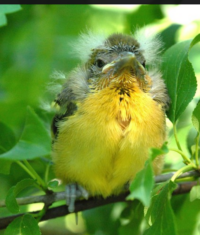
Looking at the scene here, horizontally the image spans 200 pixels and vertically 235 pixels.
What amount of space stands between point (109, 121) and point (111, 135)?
0.31 feet

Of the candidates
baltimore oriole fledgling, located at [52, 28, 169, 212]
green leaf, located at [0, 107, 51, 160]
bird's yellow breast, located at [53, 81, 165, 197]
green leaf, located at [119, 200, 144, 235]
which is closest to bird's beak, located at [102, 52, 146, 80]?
baltimore oriole fledgling, located at [52, 28, 169, 212]

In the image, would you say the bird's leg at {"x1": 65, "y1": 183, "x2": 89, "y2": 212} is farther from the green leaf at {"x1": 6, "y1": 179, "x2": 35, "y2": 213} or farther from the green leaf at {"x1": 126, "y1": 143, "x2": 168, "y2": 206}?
the green leaf at {"x1": 126, "y1": 143, "x2": 168, "y2": 206}

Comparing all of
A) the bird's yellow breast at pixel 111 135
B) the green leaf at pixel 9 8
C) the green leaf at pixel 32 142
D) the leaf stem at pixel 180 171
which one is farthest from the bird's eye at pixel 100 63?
the green leaf at pixel 32 142

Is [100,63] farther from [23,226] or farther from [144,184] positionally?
[144,184]

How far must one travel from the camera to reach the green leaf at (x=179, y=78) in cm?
248

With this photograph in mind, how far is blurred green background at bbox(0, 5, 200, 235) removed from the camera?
3.28 m

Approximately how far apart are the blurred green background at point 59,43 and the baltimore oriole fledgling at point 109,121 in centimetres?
41

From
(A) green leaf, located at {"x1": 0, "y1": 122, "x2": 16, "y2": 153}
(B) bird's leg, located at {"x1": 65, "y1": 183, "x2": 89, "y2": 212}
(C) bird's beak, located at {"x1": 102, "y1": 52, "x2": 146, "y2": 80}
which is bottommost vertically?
(B) bird's leg, located at {"x1": 65, "y1": 183, "x2": 89, "y2": 212}

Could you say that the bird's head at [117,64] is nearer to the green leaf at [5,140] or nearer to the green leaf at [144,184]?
the green leaf at [5,140]

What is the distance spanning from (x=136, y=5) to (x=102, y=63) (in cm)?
97

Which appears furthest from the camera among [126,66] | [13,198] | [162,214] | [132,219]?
[132,219]

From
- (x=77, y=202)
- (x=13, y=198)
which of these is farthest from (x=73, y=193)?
(x=13, y=198)

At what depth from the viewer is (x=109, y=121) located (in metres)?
2.61

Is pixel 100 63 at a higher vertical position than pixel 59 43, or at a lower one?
lower
